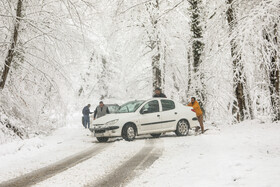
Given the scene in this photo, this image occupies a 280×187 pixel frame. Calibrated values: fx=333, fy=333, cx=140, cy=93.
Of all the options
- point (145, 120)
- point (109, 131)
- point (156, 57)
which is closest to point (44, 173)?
point (109, 131)

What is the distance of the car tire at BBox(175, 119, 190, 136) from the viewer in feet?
49.0

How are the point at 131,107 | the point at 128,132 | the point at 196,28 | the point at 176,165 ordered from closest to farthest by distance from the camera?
the point at 176,165, the point at 128,132, the point at 131,107, the point at 196,28

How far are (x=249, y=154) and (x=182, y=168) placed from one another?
1.91 meters

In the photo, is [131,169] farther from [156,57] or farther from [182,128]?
[156,57]

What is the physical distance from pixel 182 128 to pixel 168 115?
37.4 inches

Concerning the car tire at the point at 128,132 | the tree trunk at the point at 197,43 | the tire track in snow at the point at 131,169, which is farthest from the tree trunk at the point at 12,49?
the tree trunk at the point at 197,43

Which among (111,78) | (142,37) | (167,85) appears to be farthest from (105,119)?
(111,78)

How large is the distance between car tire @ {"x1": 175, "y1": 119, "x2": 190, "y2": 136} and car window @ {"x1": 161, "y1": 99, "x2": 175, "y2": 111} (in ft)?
2.57

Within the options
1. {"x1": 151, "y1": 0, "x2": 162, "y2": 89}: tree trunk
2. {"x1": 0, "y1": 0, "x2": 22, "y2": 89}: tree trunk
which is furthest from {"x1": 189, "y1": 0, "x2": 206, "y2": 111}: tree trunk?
{"x1": 0, "y1": 0, "x2": 22, "y2": 89}: tree trunk

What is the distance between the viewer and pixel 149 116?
14242 mm

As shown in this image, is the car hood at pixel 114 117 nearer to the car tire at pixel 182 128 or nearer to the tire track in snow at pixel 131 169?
the car tire at pixel 182 128

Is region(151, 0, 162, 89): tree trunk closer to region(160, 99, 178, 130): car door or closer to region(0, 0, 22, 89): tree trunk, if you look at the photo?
region(160, 99, 178, 130): car door

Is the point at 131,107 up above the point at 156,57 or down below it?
below

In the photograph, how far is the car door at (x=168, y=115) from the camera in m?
14.6
